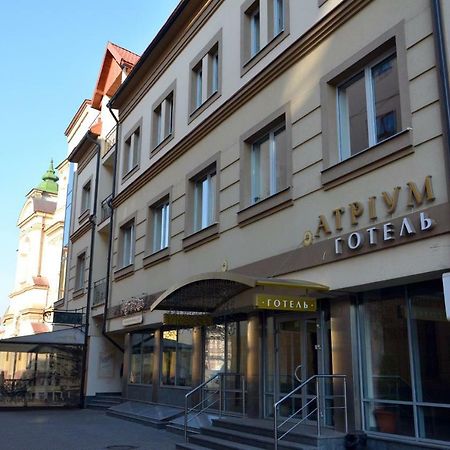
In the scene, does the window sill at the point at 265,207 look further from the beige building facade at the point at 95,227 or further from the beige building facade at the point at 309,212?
the beige building facade at the point at 95,227

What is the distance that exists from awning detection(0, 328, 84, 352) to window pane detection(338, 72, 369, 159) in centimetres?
1542

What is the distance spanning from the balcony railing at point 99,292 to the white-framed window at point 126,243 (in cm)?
209

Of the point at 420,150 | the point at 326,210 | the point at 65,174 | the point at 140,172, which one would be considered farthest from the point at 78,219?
the point at 420,150

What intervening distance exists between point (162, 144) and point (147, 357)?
6.82 m

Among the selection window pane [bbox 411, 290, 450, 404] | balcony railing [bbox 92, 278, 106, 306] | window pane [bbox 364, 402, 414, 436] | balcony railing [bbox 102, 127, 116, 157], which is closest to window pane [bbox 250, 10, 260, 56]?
window pane [bbox 411, 290, 450, 404]

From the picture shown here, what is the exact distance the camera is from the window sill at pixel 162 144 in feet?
56.2

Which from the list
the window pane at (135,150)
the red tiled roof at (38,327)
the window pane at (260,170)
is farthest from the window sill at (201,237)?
the red tiled roof at (38,327)

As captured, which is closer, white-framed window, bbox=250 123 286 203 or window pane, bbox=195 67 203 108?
white-framed window, bbox=250 123 286 203

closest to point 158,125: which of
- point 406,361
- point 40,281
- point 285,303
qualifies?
point 285,303

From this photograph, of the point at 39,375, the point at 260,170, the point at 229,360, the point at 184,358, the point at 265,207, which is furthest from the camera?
the point at 39,375

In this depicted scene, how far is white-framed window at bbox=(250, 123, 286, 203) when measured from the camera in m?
11.9

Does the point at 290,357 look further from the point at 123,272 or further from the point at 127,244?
the point at 127,244

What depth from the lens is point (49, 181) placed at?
5550 cm

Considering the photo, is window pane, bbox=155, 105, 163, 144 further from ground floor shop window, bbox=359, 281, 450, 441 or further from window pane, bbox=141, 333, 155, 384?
ground floor shop window, bbox=359, 281, 450, 441
